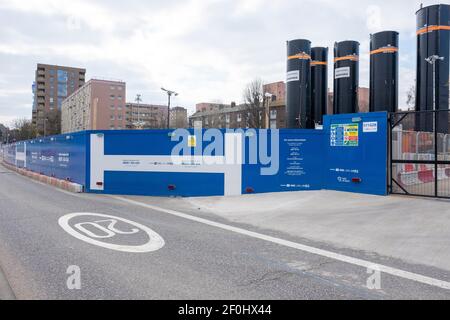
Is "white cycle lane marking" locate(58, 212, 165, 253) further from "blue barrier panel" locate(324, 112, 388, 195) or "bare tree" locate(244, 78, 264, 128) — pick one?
"bare tree" locate(244, 78, 264, 128)

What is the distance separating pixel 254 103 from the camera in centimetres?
5012

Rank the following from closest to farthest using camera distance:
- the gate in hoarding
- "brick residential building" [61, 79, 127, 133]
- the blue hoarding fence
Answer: the gate in hoarding < the blue hoarding fence < "brick residential building" [61, 79, 127, 133]

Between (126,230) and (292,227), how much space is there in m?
3.45

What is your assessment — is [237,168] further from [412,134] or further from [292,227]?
[412,134]

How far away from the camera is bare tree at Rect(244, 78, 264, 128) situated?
49.8 metres

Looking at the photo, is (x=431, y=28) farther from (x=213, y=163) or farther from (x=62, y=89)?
(x=62, y=89)

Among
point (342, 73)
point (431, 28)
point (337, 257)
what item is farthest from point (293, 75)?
point (337, 257)

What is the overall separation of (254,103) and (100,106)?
6069cm

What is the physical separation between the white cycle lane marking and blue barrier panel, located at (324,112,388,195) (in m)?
6.49

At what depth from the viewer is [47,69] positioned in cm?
13075

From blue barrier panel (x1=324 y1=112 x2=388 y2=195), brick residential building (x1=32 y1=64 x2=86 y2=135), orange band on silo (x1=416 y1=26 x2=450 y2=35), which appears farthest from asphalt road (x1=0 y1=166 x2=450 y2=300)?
brick residential building (x1=32 y1=64 x2=86 y2=135)

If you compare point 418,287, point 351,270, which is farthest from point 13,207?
point 418,287

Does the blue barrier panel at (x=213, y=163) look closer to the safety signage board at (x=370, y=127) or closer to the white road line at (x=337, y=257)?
the safety signage board at (x=370, y=127)
